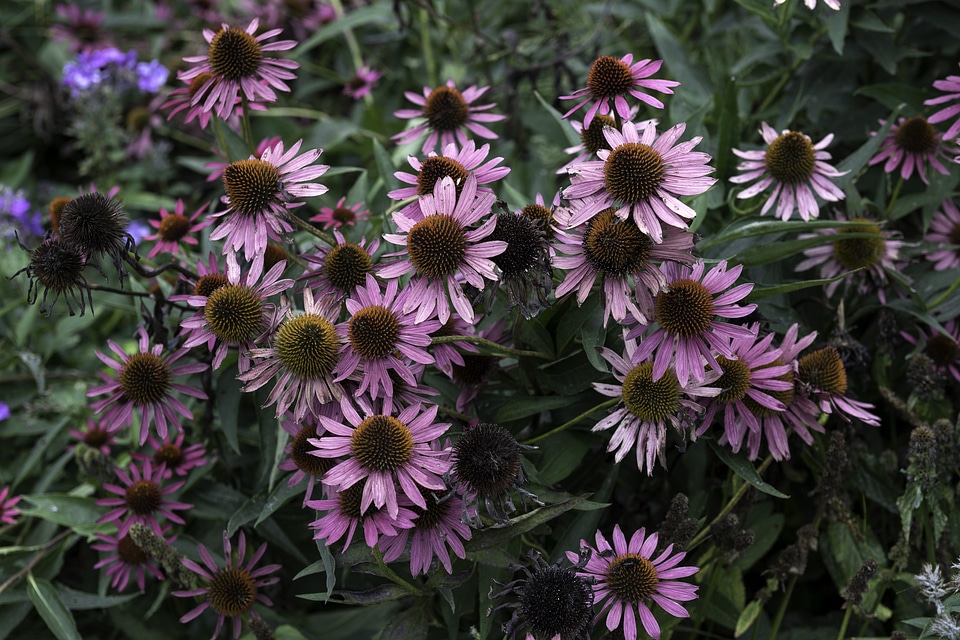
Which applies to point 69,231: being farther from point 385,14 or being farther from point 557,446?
point 385,14

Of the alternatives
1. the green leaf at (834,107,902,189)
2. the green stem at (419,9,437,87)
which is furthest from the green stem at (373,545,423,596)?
the green stem at (419,9,437,87)

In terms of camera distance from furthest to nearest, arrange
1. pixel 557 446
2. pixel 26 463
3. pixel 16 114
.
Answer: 1. pixel 16 114
2. pixel 26 463
3. pixel 557 446

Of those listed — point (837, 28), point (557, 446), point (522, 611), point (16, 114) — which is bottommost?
point (522, 611)

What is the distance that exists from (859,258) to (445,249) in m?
0.80

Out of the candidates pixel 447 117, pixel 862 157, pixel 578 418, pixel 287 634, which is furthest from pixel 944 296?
pixel 287 634

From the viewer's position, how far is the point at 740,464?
4.21ft

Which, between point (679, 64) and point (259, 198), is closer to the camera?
point (259, 198)

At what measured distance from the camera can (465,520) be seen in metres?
1.13

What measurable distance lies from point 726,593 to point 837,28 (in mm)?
1121

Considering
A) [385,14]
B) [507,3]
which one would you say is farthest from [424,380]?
[507,3]

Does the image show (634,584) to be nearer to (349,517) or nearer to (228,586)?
(349,517)

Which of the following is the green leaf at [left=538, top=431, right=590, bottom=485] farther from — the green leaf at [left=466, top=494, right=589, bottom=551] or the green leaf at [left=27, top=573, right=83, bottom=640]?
the green leaf at [left=27, top=573, right=83, bottom=640]

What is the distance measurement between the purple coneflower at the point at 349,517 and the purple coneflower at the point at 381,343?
0.49ft

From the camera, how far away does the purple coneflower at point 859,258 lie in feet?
4.97
